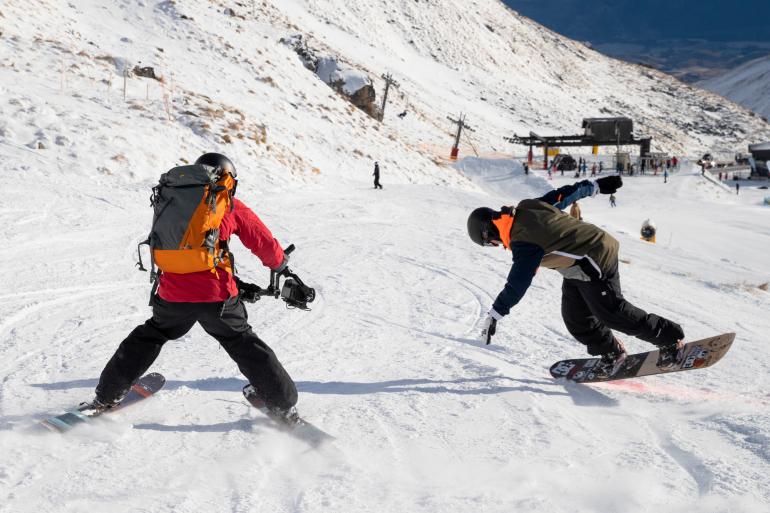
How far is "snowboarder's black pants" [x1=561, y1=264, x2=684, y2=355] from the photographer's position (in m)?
4.33

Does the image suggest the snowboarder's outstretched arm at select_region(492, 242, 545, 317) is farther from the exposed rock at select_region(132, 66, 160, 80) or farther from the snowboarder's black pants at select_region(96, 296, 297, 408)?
the exposed rock at select_region(132, 66, 160, 80)

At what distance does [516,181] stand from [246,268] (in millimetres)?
32618

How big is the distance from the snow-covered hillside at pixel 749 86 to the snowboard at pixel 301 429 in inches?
6185

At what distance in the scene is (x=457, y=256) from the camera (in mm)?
9703

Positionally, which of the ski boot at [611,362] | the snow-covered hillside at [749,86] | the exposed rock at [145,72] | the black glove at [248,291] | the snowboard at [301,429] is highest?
the snow-covered hillside at [749,86]

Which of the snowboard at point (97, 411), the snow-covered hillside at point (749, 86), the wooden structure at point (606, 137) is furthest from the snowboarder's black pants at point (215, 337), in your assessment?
the snow-covered hillside at point (749, 86)

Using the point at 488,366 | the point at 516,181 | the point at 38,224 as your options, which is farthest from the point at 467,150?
the point at 488,366

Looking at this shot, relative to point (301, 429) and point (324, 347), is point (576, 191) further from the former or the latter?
point (301, 429)

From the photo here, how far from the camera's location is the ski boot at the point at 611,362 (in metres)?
4.61

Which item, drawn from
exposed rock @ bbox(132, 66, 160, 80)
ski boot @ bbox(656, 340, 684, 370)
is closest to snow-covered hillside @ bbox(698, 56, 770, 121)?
exposed rock @ bbox(132, 66, 160, 80)

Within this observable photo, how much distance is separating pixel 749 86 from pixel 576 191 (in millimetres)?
186954

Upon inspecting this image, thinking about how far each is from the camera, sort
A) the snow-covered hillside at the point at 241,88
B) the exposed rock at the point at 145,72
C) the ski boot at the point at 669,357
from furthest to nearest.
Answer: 1. the exposed rock at the point at 145,72
2. the snow-covered hillside at the point at 241,88
3. the ski boot at the point at 669,357

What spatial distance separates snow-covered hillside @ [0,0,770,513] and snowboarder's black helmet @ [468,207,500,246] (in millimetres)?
1113

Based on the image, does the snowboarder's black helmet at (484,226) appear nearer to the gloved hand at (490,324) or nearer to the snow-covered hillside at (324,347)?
the gloved hand at (490,324)
